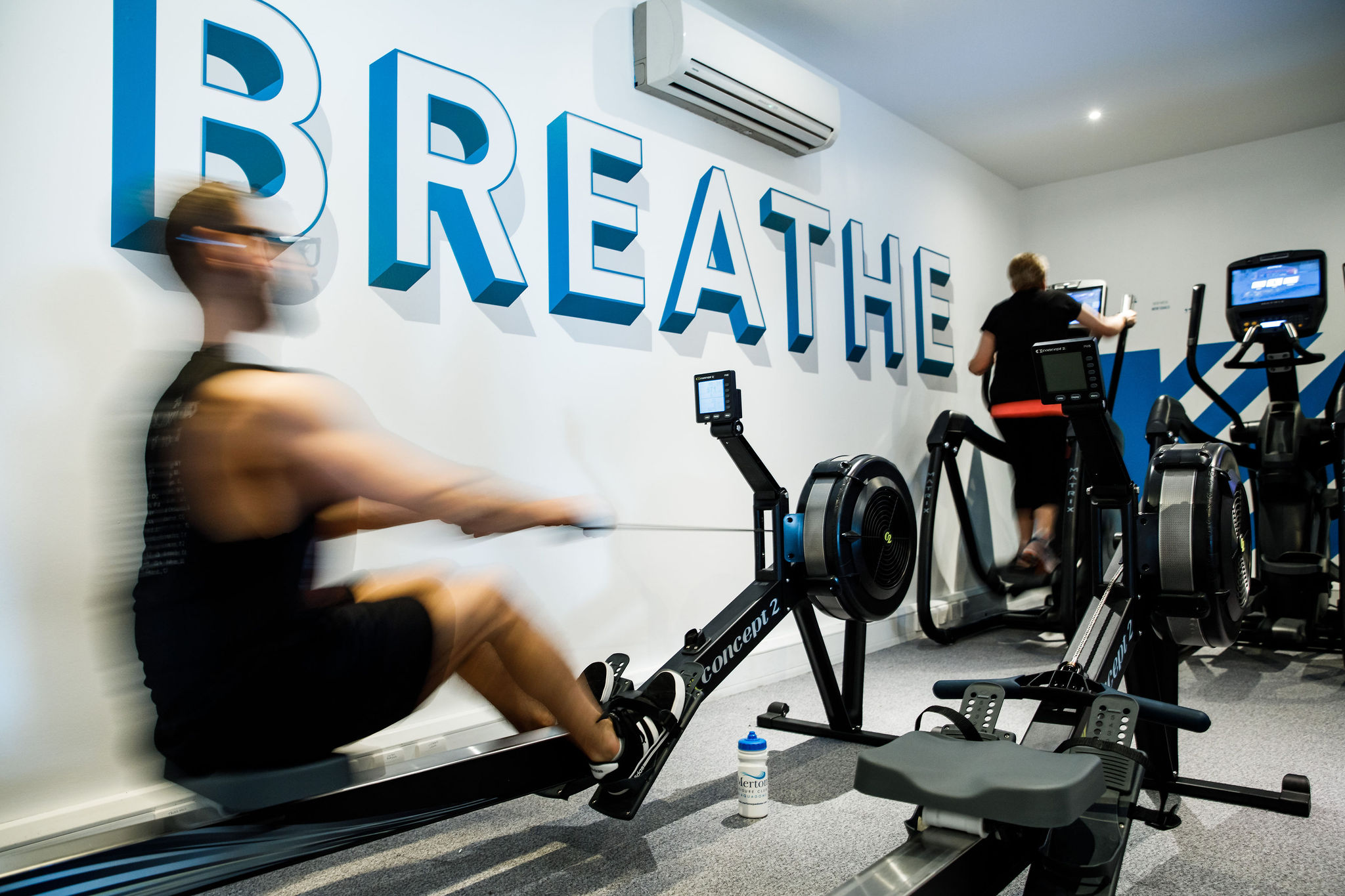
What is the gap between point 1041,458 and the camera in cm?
456

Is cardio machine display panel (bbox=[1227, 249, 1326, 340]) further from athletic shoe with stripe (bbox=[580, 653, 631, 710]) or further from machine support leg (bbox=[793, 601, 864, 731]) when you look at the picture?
athletic shoe with stripe (bbox=[580, 653, 631, 710])

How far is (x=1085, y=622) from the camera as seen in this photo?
2.08 m

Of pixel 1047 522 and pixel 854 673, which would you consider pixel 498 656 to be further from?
pixel 1047 522

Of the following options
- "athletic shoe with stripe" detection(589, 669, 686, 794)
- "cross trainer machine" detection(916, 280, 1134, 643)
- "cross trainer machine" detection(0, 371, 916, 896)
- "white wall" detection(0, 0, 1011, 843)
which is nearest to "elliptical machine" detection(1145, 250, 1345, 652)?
"cross trainer machine" detection(916, 280, 1134, 643)

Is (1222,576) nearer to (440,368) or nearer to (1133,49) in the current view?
(440,368)

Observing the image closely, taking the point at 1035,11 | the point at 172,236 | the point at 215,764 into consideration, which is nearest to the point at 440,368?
the point at 172,236

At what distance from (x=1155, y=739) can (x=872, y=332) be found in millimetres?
2921

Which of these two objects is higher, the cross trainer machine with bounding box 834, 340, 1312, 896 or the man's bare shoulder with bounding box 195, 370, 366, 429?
the man's bare shoulder with bounding box 195, 370, 366, 429

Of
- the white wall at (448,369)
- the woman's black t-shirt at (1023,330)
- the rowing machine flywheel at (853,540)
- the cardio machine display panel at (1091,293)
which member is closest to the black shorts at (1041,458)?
the woman's black t-shirt at (1023,330)

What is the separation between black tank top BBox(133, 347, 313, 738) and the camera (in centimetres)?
129

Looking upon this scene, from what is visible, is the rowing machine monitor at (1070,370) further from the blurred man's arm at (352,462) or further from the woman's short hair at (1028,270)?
the woman's short hair at (1028,270)

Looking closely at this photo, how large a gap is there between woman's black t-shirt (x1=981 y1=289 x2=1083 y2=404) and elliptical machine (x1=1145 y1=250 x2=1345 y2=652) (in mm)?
570

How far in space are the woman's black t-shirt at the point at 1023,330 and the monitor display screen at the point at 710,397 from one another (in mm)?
2565

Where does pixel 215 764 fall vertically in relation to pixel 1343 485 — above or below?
below
